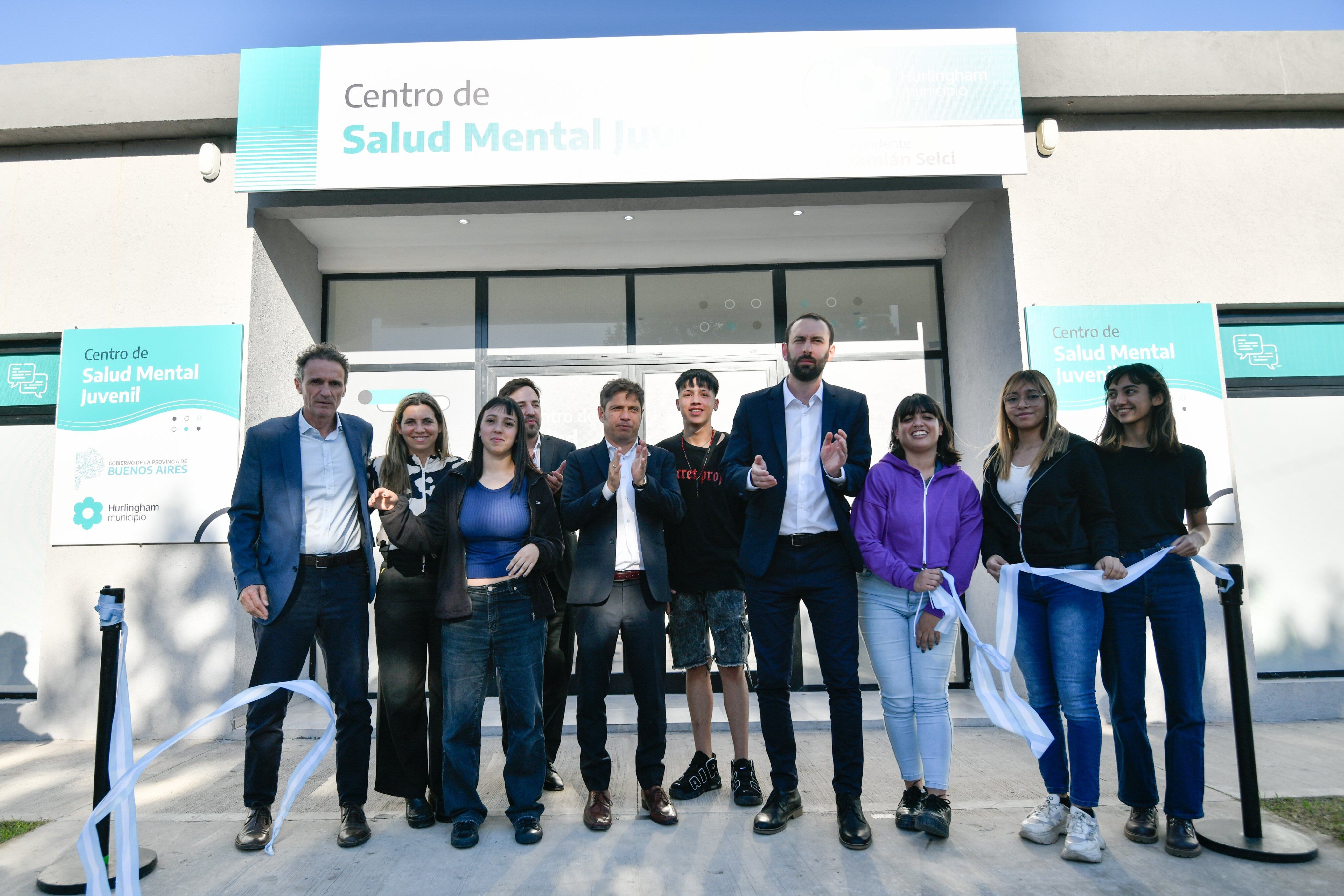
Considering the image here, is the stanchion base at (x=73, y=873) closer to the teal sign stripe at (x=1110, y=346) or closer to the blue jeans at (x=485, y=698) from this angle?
the blue jeans at (x=485, y=698)

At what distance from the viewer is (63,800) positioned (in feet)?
12.8

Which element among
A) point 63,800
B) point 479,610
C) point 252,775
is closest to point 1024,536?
point 479,610

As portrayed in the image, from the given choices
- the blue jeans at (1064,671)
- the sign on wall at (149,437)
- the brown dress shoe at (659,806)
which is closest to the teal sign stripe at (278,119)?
the sign on wall at (149,437)

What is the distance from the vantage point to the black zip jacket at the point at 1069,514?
10.4ft

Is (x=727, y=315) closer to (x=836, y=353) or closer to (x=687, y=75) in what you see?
(x=836, y=353)

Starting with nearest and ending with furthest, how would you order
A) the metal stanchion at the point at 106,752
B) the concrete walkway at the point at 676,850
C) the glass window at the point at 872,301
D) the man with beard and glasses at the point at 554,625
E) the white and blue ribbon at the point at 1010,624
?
the concrete walkway at the point at 676,850
the metal stanchion at the point at 106,752
the white and blue ribbon at the point at 1010,624
the man with beard and glasses at the point at 554,625
the glass window at the point at 872,301

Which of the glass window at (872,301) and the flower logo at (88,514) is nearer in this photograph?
the flower logo at (88,514)

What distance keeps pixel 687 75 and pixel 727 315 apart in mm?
1989

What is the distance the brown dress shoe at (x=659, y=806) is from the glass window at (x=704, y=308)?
3.98m

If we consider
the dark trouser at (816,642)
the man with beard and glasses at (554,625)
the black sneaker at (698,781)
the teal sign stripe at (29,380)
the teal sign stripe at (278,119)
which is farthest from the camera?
the teal sign stripe at (29,380)

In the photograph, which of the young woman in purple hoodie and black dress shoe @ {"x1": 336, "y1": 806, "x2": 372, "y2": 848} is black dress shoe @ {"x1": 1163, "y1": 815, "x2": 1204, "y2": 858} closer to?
the young woman in purple hoodie

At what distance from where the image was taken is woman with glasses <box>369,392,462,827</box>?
3.41m

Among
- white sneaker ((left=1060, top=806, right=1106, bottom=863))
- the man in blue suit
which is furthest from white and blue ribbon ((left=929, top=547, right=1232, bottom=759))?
the man in blue suit

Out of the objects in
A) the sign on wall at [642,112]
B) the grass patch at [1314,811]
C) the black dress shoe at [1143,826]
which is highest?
the sign on wall at [642,112]
